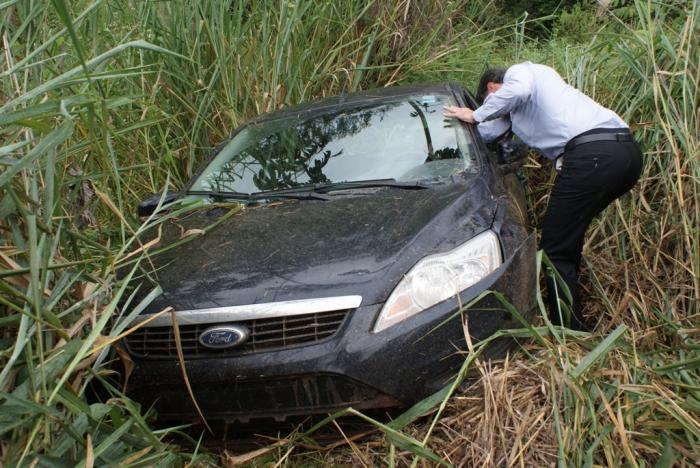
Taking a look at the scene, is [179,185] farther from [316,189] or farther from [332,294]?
[332,294]

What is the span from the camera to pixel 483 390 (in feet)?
7.29

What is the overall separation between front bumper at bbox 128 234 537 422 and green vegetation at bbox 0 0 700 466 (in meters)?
0.10

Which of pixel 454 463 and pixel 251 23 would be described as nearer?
pixel 454 463

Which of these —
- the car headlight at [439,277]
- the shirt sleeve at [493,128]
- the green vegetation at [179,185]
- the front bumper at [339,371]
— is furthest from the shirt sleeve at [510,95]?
the front bumper at [339,371]

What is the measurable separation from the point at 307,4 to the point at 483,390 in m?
3.72

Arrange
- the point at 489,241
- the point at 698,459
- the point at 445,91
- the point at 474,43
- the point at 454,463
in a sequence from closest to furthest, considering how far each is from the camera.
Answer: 1. the point at 698,459
2. the point at 454,463
3. the point at 489,241
4. the point at 445,91
5. the point at 474,43

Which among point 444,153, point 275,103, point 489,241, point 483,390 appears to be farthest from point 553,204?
point 275,103

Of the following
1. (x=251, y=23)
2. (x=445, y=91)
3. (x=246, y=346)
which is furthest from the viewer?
(x=251, y=23)

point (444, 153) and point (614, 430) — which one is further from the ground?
point (444, 153)

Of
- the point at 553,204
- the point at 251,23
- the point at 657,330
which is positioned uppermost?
the point at 251,23

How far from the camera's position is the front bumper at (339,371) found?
212 centimetres

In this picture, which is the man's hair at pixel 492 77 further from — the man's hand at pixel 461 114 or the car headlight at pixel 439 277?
the car headlight at pixel 439 277

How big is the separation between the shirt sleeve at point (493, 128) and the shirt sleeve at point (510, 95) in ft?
0.39

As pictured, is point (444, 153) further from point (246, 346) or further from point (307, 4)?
point (307, 4)
